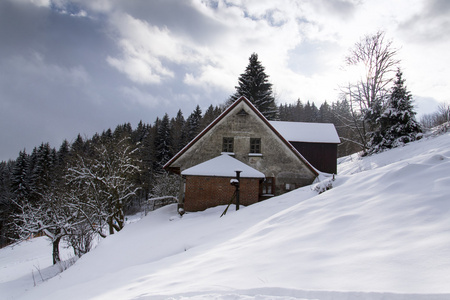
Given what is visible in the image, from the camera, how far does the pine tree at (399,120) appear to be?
1811 cm

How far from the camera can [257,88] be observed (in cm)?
3494

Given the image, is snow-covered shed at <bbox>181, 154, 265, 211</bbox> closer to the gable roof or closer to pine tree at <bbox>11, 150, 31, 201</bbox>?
the gable roof

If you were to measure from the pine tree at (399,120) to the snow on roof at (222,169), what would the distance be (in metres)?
10.9

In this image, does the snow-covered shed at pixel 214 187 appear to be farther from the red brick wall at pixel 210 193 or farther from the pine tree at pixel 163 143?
the pine tree at pixel 163 143

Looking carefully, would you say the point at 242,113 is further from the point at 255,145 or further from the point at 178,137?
the point at 178,137

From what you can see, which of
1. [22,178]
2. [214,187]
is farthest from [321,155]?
[22,178]

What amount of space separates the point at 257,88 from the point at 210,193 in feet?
77.5

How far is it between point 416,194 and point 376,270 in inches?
106

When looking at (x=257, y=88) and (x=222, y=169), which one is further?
(x=257, y=88)

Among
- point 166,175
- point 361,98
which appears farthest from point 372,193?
point 166,175

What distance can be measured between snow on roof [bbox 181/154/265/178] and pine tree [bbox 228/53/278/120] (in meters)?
19.1

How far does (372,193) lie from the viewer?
5359 mm

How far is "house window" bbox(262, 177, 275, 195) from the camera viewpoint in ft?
53.0

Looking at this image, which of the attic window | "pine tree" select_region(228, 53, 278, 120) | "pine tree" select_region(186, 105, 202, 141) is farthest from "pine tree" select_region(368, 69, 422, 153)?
"pine tree" select_region(186, 105, 202, 141)
